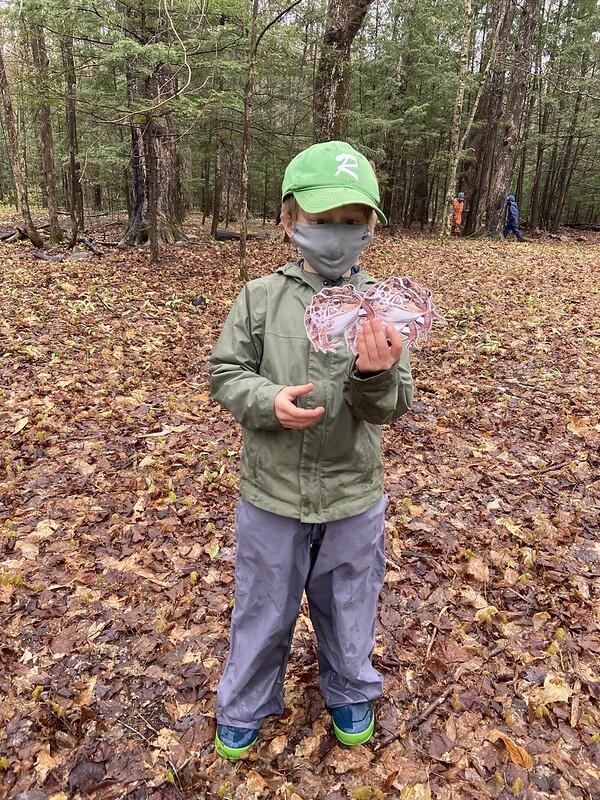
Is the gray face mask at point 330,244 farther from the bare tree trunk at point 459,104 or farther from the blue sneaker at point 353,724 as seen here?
the bare tree trunk at point 459,104

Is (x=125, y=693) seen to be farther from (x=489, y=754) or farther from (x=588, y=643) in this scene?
(x=588, y=643)

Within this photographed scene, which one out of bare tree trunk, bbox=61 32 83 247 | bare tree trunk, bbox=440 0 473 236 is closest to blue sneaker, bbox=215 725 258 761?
bare tree trunk, bbox=61 32 83 247

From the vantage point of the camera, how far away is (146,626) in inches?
121

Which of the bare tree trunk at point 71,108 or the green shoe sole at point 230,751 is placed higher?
the bare tree trunk at point 71,108

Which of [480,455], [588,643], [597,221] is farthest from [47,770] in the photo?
[597,221]

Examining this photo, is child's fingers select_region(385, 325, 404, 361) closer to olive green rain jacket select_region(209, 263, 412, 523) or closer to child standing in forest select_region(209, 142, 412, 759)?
child standing in forest select_region(209, 142, 412, 759)

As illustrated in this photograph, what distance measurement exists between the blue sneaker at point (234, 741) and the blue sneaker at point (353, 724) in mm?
396

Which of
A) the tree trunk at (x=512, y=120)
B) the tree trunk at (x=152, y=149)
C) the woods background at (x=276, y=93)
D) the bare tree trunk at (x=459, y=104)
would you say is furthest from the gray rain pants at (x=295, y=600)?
the tree trunk at (x=512, y=120)

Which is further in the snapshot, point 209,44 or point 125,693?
point 209,44

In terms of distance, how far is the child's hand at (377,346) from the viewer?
4.72ft

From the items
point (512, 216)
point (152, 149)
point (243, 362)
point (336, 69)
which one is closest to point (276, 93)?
point (336, 69)

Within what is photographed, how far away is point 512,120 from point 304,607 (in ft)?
62.8

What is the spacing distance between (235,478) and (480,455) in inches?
93.2

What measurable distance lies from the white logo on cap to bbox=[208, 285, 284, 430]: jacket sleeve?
49 cm
